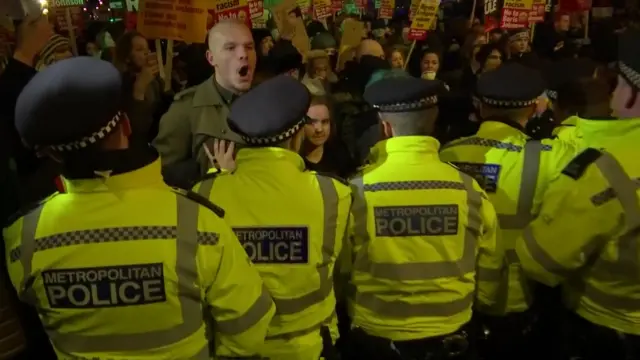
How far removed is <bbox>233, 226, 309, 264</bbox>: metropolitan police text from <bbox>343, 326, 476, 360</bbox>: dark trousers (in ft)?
2.08

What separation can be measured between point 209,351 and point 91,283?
487mm

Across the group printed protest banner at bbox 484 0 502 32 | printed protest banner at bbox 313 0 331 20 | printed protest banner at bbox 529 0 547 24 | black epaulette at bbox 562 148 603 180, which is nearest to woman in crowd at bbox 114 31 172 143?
black epaulette at bbox 562 148 603 180

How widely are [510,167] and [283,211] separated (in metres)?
1.26

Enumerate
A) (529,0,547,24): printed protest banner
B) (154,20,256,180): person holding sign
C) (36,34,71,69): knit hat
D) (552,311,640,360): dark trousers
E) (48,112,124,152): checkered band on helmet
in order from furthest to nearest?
(529,0,547,24): printed protest banner < (36,34,71,69): knit hat < (154,20,256,180): person holding sign < (552,311,640,360): dark trousers < (48,112,124,152): checkered band on helmet

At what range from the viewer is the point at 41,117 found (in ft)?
6.50

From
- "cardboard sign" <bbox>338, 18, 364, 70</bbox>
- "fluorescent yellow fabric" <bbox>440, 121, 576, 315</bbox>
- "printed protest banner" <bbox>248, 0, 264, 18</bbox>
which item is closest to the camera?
"fluorescent yellow fabric" <bbox>440, 121, 576, 315</bbox>

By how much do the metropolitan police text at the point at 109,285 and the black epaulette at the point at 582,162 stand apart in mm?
1582

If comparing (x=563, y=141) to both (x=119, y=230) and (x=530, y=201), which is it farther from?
(x=119, y=230)

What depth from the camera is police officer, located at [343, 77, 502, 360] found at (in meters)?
2.89

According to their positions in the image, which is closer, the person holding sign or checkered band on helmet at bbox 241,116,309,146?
checkered band on helmet at bbox 241,116,309,146

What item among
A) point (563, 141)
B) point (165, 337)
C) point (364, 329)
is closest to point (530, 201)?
point (563, 141)

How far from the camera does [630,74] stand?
8.86ft

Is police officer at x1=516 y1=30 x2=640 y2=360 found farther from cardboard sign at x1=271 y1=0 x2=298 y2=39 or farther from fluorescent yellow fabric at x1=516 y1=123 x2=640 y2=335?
cardboard sign at x1=271 y1=0 x2=298 y2=39

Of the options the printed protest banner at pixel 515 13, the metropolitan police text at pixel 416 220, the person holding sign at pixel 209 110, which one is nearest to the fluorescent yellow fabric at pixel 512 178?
the metropolitan police text at pixel 416 220
